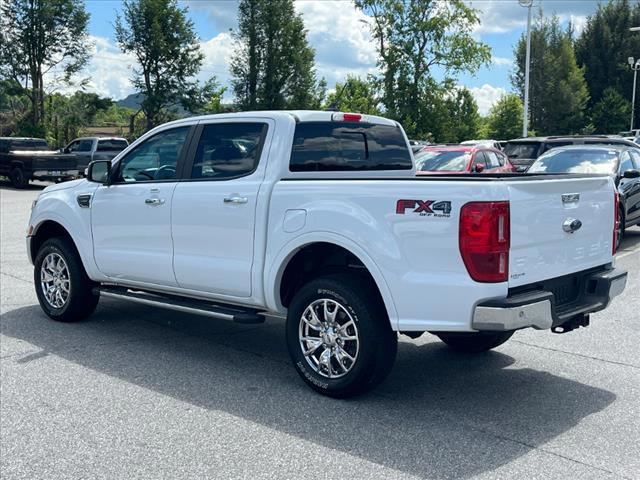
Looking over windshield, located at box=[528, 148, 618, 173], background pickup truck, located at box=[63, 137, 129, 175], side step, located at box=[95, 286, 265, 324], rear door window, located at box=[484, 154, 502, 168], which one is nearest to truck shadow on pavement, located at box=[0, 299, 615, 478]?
side step, located at box=[95, 286, 265, 324]

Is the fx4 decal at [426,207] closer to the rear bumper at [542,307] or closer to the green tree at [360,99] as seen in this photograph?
the rear bumper at [542,307]

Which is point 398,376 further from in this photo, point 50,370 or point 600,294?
point 50,370

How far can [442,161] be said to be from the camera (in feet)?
48.9

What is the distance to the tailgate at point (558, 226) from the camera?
4.45 m

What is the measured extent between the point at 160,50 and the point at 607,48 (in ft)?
149

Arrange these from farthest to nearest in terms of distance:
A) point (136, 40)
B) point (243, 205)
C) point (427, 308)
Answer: point (136, 40)
point (243, 205)
point (427, 308)

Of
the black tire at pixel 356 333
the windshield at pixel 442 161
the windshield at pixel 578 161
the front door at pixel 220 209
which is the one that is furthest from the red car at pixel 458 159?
the black tire at pixel 356 333

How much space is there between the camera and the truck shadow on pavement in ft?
14.0

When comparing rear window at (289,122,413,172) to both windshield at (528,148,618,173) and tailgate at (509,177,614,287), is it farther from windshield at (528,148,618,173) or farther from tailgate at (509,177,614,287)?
windshield at (528,148,618,173)

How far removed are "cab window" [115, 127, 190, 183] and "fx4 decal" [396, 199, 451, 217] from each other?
2.46 metres

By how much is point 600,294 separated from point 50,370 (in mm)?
4128

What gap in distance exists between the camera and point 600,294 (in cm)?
511

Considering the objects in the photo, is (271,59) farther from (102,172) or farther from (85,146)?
(102,172)

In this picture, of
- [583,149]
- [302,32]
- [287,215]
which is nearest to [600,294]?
[287,215]
